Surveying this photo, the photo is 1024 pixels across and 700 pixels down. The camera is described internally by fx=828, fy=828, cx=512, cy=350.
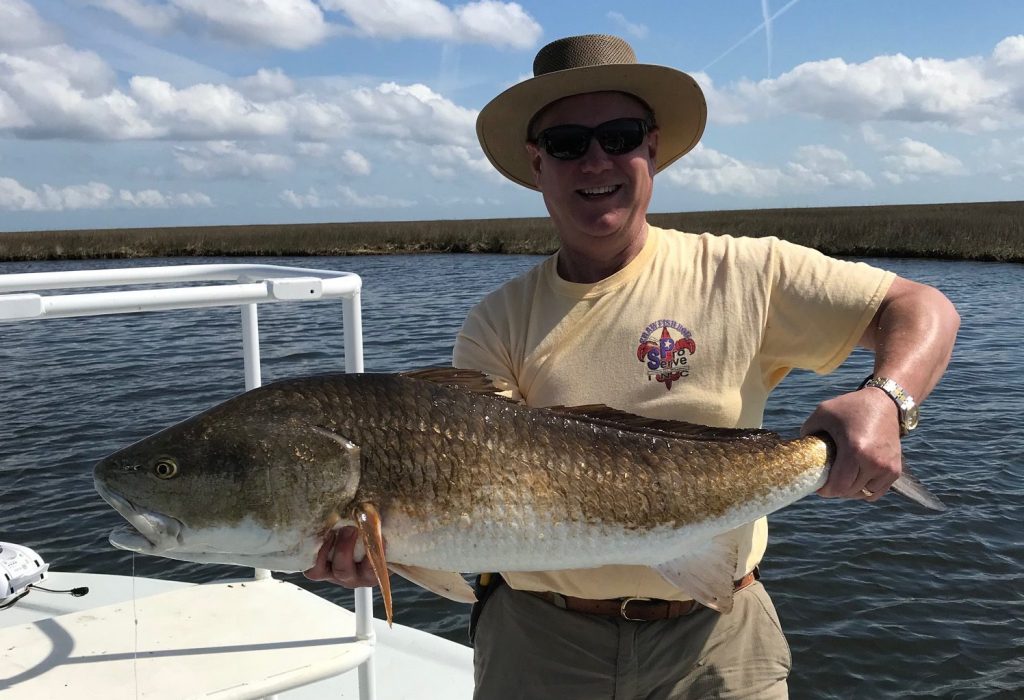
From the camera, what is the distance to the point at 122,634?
12.8 ft

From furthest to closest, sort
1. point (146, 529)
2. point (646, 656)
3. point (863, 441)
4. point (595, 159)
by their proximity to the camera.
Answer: point (595, 159) < point (646, 656) < point (863, 441) < point (146, 529)

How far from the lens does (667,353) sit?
3.12m

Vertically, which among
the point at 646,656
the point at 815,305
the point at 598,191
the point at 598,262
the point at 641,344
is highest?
the point at 598,191

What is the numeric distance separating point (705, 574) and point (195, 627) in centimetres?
256

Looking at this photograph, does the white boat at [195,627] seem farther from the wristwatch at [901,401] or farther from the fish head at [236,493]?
the wristwatch at [901,401]

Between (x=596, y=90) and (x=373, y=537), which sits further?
(x=596, y=90)

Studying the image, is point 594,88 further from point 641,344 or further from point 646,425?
point 646,425

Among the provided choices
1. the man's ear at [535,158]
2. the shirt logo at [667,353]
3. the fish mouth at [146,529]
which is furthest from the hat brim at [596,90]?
the fish mouth at [146,529]

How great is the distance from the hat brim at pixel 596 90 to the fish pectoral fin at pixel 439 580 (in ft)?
6.45

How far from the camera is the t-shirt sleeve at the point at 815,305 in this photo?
3.06 metres

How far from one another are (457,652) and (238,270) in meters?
2.89

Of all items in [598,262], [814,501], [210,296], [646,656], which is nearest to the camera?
[646,656]

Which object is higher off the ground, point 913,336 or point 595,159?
point 595,159

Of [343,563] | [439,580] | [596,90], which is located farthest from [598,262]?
[343,563]
